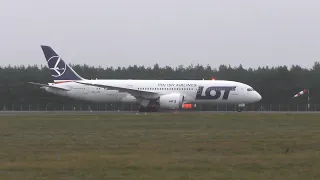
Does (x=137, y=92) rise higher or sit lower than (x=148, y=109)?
higher

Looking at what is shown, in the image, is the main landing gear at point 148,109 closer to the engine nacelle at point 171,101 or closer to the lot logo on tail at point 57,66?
the engine nacelle at point 171,101

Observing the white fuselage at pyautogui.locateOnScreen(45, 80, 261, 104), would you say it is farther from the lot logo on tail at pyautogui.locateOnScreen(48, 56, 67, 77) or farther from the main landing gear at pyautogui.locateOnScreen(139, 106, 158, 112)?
Answer: the lot logo on tail at pyautogui.locateOnScreen(48, 56, 67, 77)

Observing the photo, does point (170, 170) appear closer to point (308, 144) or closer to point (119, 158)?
point (119, 158)

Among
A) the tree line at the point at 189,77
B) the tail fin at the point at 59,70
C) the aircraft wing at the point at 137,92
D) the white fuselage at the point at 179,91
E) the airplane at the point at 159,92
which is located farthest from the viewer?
the tree line at the point at 189,77

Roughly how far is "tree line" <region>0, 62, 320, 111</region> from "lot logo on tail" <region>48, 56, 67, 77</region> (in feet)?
42.2

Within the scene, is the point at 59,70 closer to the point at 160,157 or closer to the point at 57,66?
the point at 57,66

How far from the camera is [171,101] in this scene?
59.8 metres

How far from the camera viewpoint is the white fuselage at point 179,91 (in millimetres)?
61125

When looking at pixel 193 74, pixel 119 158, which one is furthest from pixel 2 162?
pixel 193 74

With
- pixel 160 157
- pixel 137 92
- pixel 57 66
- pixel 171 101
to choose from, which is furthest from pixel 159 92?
pixel 160 157

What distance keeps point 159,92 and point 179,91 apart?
6.37ft

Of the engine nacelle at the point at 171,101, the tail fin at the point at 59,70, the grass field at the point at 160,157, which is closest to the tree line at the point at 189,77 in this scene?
the tail fin at the point at 59,70

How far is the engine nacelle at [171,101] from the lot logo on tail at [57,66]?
11.0 metres

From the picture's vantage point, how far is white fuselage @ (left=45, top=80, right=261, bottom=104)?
61125 mm
